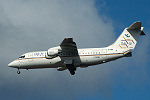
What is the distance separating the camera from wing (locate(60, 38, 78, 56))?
128ft

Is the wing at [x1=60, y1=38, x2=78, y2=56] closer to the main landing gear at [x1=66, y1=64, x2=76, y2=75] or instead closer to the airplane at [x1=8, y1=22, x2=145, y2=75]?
the airplane at [x1=8, y1=22, x2=145, y2=75]

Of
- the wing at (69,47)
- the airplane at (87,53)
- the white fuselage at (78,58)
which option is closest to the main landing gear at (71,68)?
the airplane at (87,53)

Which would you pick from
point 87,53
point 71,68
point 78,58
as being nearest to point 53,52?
point 78,58

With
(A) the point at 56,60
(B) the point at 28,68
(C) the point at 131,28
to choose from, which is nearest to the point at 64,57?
(A) the point at 56,60

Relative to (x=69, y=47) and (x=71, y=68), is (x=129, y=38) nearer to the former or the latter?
(x=69, y=47)

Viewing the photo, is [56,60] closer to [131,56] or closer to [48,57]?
[48,57]

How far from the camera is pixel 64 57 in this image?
1607 inches

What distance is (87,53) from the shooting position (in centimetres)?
4056

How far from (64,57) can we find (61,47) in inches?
52.4

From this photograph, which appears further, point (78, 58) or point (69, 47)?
point (78, 58)

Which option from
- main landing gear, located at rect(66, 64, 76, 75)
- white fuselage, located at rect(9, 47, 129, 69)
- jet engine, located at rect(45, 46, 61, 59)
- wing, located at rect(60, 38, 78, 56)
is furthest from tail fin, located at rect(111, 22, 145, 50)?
jet engine, located at rect(45, 46, 61, 59)

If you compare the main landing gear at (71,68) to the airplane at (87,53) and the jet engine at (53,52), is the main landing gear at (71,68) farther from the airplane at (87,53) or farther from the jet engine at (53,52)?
the jet engine at (53,52)

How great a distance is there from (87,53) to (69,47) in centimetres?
195

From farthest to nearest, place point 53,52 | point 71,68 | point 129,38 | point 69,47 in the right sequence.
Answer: point 71,68, point 129,38, point 69,47, point 53,52
